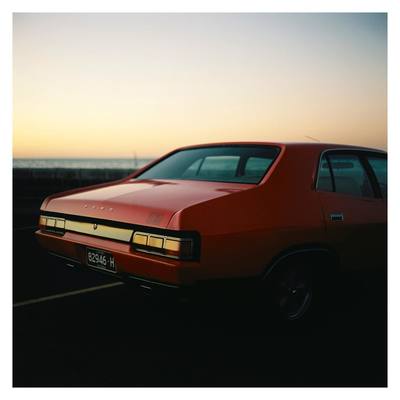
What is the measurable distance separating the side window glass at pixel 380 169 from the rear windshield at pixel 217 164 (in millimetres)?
1227

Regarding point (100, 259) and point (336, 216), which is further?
point (336, 216)

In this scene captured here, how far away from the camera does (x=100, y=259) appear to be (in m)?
3.51

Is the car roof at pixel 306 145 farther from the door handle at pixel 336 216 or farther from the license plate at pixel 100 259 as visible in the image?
the license plate at pixel 100 259

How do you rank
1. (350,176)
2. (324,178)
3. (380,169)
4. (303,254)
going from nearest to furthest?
(303,254)
(324,178)
(350,176)
(380,169)

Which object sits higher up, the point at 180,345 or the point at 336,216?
the point at 336,216

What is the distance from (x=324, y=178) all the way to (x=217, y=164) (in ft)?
3.62

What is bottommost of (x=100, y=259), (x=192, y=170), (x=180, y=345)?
(x=180, y=345)

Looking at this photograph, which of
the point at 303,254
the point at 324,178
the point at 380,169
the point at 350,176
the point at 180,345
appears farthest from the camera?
the point at 380,169

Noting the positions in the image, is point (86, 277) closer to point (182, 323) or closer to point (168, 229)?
point (182, 323)

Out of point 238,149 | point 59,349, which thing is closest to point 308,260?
point 238,149

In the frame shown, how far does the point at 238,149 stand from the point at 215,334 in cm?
169

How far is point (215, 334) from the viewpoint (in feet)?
12.1

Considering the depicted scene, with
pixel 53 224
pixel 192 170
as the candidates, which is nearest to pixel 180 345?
pixel 53 224

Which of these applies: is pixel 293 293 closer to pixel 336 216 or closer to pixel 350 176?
pixel 336 216
